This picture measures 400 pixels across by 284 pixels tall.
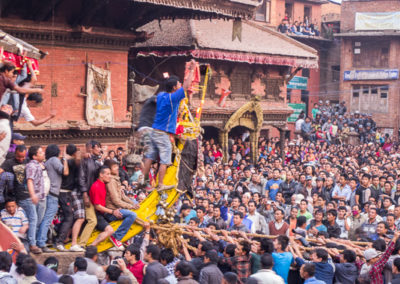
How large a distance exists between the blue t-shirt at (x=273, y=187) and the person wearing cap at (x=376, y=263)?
6.28m

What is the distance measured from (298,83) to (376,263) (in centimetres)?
3173

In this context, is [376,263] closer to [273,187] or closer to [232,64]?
[273,187]

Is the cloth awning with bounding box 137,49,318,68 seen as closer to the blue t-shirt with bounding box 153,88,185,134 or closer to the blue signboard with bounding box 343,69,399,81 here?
the blue signboard with bounding box 343,69,399,81

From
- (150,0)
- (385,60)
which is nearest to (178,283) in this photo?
(150,0)

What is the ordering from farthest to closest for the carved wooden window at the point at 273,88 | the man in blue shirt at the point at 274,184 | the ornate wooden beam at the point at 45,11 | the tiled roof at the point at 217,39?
the carved wooden window at the point at 273,88 < the tiled roof at the point at 217,39 < the man in blue shirt at the point at 274,184 < the ornate wooden beam at the point at 45,11

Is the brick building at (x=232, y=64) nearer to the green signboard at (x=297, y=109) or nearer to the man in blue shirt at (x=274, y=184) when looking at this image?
the man in blue shirt at (x=274, y=184)

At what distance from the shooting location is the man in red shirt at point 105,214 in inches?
371

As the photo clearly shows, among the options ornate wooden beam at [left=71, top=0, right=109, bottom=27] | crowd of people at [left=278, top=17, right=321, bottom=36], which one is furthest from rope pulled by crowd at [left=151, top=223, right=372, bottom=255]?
crowd of people at [left=278, top=17, right=321, bottom=36]

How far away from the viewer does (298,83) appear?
132 feet

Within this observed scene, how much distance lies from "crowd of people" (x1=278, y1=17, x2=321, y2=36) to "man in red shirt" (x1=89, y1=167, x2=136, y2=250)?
30.8m

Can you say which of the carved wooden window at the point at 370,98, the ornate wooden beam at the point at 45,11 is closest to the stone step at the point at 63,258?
the ornate wooden beam at the point at 45,11

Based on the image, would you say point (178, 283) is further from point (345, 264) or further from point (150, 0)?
point (150, 0)

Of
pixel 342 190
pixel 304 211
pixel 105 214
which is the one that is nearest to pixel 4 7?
pixel 105 214

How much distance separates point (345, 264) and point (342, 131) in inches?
999
